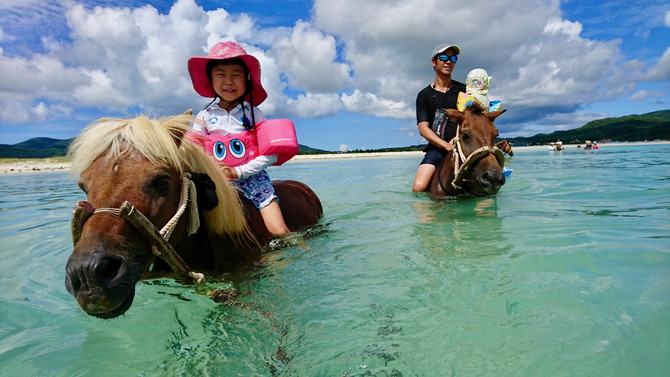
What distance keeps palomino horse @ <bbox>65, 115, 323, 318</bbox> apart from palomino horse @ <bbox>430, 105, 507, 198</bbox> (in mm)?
3627

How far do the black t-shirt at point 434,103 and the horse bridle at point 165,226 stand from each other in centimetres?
576

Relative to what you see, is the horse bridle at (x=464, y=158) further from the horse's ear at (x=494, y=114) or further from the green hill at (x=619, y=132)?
the green hill at (x=619, y=132)

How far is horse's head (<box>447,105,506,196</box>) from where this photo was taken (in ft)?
17.5

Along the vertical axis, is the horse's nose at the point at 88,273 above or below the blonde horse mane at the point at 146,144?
below

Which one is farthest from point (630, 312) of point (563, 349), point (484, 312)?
point (484, 312)

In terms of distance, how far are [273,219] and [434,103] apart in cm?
477

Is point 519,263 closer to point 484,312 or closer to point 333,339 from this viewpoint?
point 484,312

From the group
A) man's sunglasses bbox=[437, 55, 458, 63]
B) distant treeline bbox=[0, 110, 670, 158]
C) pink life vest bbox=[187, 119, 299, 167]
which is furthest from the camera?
distant treeline bbox=[0, 110, 670, 158]

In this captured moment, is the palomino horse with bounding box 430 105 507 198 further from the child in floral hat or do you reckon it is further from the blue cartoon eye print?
the blue cartoon eye print

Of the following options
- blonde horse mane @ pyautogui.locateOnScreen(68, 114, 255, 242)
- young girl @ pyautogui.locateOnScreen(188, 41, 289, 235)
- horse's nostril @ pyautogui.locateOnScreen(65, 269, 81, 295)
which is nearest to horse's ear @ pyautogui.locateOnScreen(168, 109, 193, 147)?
blonde horse mane @ pyautogui.locateOnScreen(68, 114, 255, 242)

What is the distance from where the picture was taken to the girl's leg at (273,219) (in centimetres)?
382

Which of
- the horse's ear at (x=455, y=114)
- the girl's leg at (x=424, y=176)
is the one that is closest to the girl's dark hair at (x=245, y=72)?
the horse's ear at (x=455, y=114)

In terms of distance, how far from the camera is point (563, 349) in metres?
1.85

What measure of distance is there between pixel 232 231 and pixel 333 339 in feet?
4.74
